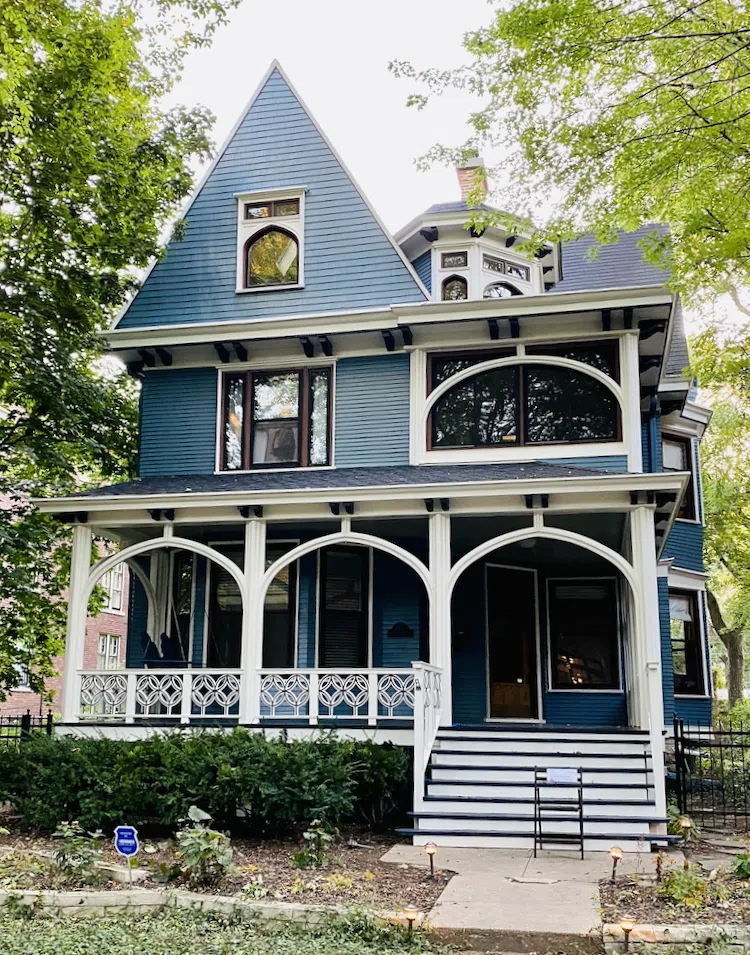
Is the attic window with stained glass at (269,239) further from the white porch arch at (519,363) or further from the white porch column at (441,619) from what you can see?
the white porch column at (441,619)

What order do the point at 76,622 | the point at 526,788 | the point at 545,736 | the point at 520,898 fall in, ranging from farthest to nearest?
the point at 76,622
the point at 545,736
the point at 526,788
the point at 520,898

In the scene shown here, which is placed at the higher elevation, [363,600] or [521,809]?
[363,600]

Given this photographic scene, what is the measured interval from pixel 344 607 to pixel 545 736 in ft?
13.1

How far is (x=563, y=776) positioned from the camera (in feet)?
32.1

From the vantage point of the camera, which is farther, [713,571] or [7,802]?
[713,571]

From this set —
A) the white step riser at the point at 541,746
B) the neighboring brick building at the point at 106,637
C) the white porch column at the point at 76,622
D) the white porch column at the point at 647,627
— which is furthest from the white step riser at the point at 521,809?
the neighboring brick building at the point at 106,637

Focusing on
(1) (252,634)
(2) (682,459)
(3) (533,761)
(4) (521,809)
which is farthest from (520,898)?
(2) (682,459)

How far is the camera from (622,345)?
13.8 m

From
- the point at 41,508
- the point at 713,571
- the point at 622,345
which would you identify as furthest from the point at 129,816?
the point at 713,571

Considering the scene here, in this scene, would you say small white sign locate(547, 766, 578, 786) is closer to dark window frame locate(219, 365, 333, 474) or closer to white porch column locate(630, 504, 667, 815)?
white porch column locate(630, 504, 667, 815)

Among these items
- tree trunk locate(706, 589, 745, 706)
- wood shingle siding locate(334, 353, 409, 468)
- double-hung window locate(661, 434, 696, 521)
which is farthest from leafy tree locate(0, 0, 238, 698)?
tree trunk locate(706, 589, 745, 706)

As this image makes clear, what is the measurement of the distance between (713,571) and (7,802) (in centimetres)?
3504

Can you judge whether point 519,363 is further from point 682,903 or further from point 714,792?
point 682,903

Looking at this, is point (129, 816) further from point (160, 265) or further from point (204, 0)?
point (204, 0)
